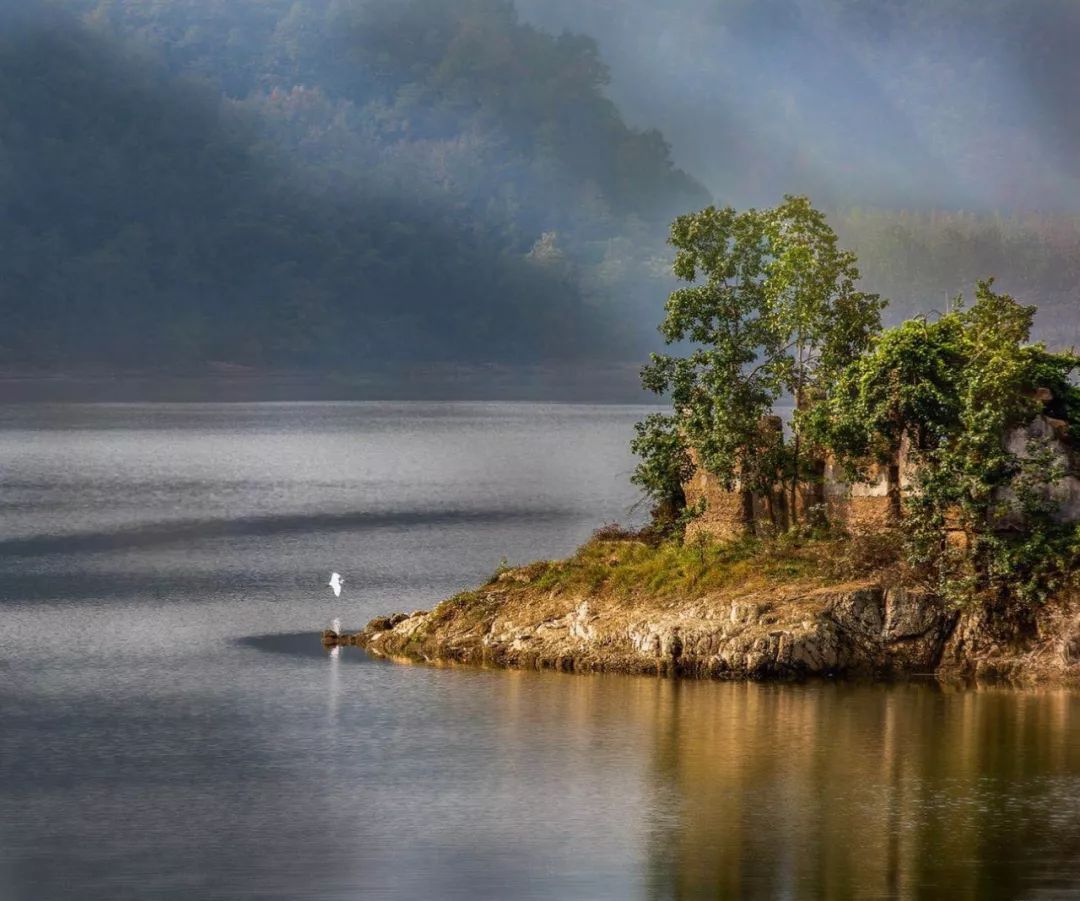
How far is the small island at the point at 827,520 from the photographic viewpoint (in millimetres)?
36938

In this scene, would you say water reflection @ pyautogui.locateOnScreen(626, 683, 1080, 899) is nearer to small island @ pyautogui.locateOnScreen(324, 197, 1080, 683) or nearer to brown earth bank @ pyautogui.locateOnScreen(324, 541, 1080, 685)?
brown earth bank @ pyautogui.locateOnScreen(324, 541, 1080, 685)

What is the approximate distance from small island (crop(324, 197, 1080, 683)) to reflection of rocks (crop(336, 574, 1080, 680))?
0.13ft

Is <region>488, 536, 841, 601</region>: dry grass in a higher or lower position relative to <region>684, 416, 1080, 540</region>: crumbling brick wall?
lower

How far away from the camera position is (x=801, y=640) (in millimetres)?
36562

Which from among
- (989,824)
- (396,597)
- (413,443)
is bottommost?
(989,824)

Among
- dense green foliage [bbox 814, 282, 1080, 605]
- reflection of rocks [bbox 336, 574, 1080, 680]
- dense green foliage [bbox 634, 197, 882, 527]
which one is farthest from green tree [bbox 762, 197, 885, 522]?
reflection of rocks [bbox 336, 574, 1080, 680]

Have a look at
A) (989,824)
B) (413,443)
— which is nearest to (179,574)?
(989,824)

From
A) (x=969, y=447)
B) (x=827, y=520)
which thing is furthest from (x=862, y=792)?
(x=827, y=520)

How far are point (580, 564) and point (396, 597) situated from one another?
10564 millimetres

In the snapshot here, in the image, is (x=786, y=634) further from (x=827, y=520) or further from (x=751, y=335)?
(x=751, y=335)

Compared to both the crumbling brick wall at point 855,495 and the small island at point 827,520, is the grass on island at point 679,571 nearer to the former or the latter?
the small island at point 827,520

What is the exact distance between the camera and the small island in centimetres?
3694

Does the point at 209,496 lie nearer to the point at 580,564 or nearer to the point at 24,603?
the point at 24,603

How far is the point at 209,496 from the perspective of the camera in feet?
282
